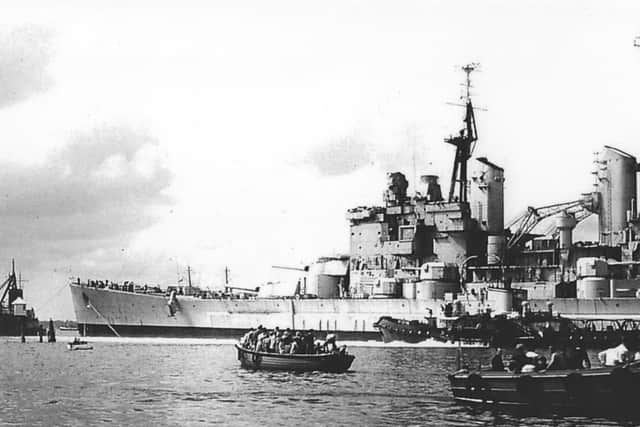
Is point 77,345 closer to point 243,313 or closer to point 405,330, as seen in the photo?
point 243,313

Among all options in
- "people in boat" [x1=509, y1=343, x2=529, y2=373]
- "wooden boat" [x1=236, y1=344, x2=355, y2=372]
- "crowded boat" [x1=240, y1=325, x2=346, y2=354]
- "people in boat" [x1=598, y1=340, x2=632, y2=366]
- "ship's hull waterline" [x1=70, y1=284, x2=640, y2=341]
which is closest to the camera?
"people in boat" [x1=598, y1=340, x2=632, y2=366]

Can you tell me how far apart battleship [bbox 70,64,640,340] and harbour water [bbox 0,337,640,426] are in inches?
A: 427

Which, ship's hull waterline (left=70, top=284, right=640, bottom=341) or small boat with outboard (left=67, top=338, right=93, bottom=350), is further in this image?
small boat with outboard (left=67, top=338, right=93, bottom=350)

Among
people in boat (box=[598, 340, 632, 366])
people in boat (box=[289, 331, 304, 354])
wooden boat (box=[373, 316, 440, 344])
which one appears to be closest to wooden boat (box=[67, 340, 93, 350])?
wooden boat (box=[373, 316, 440, 344])

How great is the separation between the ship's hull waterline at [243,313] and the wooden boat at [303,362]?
83.0 feet

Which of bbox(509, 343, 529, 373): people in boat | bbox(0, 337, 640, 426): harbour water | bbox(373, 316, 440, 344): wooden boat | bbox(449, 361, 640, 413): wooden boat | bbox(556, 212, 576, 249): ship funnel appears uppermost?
bbox(556, 212, 576, 249): ship funnel

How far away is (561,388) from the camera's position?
34500mm

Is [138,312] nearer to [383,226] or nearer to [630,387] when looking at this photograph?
[383,226]

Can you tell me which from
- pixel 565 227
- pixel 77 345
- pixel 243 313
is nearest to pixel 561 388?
pixel 565 227

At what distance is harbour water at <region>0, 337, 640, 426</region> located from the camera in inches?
1358

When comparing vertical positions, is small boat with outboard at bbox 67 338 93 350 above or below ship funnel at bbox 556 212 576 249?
below

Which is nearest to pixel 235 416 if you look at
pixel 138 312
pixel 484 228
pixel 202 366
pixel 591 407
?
pixel 591 407

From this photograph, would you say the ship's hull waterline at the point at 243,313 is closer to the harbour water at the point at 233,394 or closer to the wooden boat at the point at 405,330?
the wooden boat at the point at 405,330

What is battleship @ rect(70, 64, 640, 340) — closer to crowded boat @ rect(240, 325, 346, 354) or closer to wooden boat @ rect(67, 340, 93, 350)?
wooden boat @ rect(67, 340, 93, 350)
